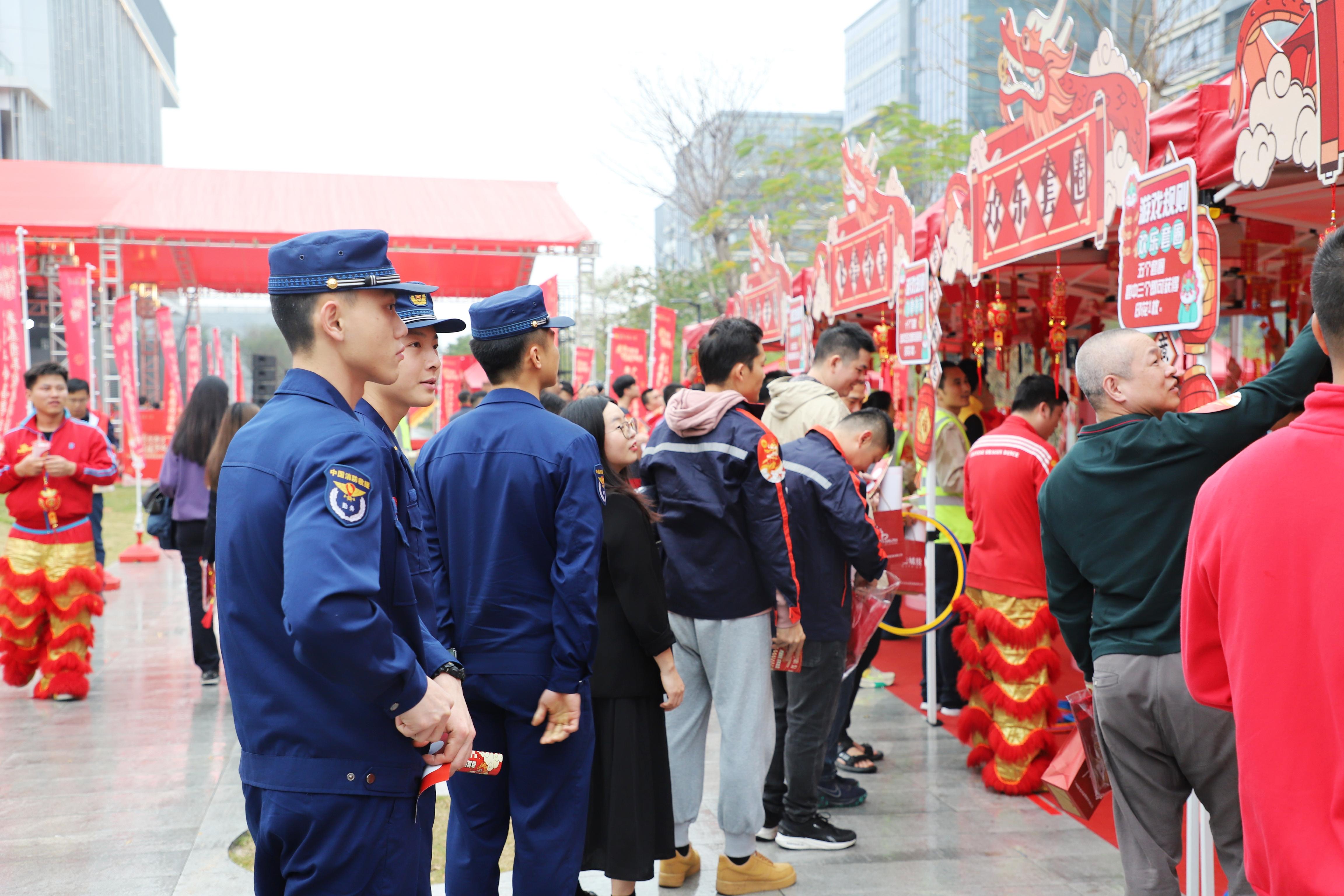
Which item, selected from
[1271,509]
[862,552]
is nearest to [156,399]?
[862,552]

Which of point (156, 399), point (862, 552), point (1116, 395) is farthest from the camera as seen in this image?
point (156, 399)

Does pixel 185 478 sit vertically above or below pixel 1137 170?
below

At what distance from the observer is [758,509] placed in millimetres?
3303

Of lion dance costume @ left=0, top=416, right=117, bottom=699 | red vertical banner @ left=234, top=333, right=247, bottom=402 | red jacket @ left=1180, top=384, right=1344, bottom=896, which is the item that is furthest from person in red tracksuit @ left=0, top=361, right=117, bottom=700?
red vertical banner @ left=234, top=333, right=247, bottom=402

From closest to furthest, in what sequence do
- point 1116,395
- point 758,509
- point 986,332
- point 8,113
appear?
point 1116,395 < point 758,509 < point 986,332 < point 8,113

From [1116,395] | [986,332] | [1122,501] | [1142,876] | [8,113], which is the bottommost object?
[1142,876]

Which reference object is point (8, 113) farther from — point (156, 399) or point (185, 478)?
point (185, 478)

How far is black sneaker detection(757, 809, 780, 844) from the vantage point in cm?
378

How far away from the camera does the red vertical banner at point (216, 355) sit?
18.7 meters

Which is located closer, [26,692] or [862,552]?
[862,552]

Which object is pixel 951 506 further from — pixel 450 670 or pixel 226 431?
pixel 450 670

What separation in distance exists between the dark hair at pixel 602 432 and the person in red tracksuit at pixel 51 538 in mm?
3764

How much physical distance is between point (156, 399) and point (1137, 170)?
23808 mm

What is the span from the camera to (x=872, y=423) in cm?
388
